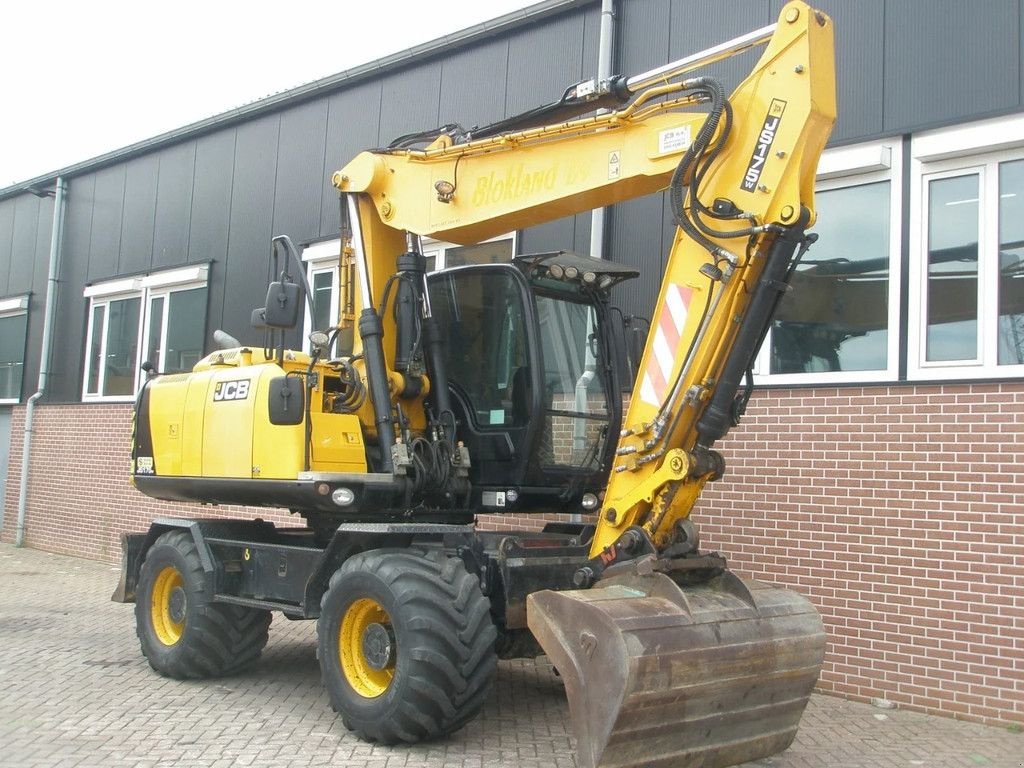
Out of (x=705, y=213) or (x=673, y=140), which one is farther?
(x=673, y=140)

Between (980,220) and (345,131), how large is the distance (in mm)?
7589

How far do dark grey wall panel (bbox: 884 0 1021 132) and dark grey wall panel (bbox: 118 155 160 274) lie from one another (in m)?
10.9

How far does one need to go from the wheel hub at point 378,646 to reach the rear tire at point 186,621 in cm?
199

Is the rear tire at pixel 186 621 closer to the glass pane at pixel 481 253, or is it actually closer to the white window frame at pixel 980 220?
the glass pane at pixel 481 253

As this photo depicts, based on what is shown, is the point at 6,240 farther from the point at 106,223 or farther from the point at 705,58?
the point at 705,58

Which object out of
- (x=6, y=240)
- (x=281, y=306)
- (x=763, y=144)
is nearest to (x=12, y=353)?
(x=6, y=240)

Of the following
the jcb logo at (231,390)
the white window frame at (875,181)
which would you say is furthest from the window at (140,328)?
the white window frame at (875,181)

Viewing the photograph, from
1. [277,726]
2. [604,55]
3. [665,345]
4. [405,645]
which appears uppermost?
[604,55]

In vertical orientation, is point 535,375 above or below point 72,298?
below

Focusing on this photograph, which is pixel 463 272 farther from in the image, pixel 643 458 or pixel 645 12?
pixel 645 12

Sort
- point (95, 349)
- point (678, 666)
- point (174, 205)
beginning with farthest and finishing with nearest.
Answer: point (95, 349) < point (174, 205) < point (678, 666)

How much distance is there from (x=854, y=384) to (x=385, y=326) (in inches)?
139

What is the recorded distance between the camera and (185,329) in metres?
14.4

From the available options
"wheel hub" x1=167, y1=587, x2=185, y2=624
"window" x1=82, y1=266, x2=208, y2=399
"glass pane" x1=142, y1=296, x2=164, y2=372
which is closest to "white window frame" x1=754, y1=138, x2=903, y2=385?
"wheel hub" x1=167, y1=587, x2=185, y2=624
